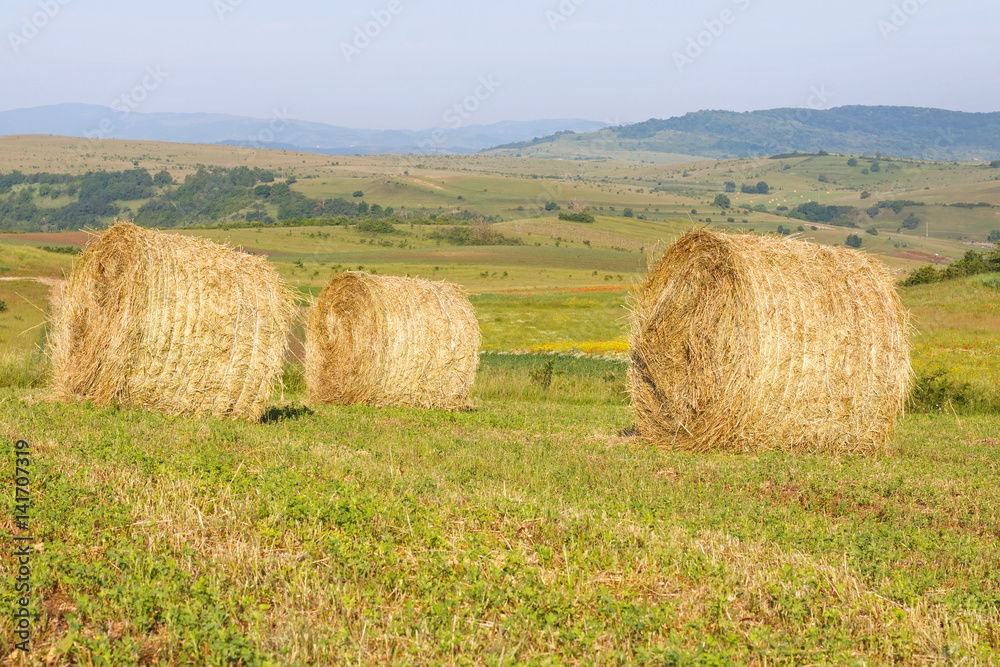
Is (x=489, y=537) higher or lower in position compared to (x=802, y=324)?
lower

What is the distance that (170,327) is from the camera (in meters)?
13.0

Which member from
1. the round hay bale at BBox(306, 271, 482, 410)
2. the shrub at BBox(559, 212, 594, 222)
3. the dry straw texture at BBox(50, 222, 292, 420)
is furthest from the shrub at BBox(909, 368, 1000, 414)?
the shrub at BBox(559, 212, 594, 222)

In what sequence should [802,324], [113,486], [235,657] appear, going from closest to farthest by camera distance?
[235,657] → [113,486] → [802,324]

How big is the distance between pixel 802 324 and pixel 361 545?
892 centimetres

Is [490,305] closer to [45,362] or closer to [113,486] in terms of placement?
[45,362]

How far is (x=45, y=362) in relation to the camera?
1969cm

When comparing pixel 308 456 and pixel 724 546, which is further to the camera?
pixel 308 456

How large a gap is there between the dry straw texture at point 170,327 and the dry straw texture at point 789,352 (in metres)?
7.44

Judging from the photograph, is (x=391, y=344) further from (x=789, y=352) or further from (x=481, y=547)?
(x=481, y=547)

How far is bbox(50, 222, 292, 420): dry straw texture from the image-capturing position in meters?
12.9

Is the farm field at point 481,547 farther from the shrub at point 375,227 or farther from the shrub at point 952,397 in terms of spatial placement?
the shrub at point 375,227

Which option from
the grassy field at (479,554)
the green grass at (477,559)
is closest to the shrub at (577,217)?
the grassy field at (479,554)

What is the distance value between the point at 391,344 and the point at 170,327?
5.44 meters

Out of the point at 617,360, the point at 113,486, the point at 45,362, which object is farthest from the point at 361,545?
the point at 617,360
